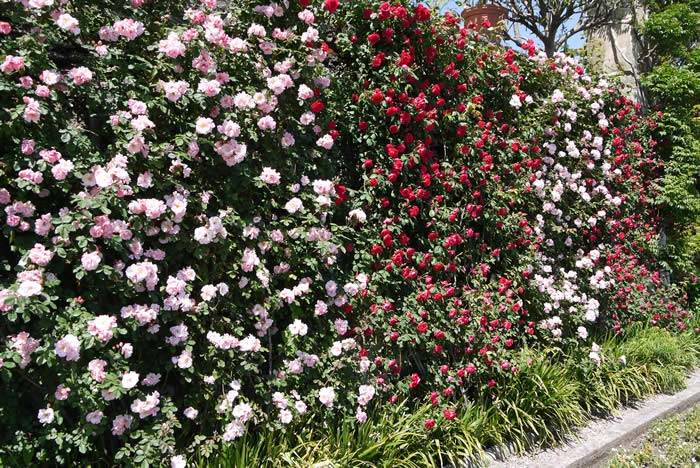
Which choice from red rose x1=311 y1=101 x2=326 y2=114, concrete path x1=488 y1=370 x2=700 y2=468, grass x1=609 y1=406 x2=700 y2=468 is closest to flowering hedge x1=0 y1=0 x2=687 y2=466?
red rose x1=311 y1=101 x2=326 y2=114

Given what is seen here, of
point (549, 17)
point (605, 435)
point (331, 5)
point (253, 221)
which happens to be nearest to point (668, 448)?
point (605, 435)

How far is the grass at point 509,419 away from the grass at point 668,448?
37 cm

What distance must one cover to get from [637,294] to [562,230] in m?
1.57

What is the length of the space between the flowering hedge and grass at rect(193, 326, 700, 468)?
11 centimetres

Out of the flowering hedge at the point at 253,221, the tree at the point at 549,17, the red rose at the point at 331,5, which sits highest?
the tree at the point at 549,17

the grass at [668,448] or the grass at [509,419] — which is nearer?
the grass at [509,419]

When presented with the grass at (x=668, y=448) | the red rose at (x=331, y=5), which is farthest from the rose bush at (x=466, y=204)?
the grass at (x=668, y=448)

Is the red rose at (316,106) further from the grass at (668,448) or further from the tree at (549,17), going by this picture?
the tree at (549,17)

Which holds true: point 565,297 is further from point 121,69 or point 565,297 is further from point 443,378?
point 121,69

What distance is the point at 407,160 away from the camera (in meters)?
3.39

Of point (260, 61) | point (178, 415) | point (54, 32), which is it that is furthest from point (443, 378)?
point (54, 32)

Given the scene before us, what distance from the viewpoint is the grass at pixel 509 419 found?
8.87 ft

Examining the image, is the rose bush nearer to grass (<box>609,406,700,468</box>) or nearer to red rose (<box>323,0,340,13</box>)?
red rose (<box>323,0,340,13</box>)

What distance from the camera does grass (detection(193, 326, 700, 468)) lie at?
2.71 m
